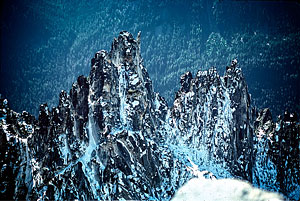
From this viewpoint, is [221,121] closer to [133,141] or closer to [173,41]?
[133,141]

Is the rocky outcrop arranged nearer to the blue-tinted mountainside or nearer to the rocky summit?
the rocky summit

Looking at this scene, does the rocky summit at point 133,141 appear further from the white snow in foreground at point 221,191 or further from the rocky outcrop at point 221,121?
the white snow in foreground at point 221,191

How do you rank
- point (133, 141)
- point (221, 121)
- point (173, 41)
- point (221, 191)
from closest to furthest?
point (133, 141) < point (221, 191) < point (221, 121) < point (173, 41)

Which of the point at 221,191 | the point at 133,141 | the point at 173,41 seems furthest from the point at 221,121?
the point at 173,41

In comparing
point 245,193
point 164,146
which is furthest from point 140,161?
point 245,193

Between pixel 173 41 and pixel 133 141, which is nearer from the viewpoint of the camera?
pixel 133 141

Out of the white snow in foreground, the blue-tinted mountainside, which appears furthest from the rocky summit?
the blue-tinted mountainside

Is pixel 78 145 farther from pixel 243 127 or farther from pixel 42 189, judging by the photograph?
pixel 243 127
